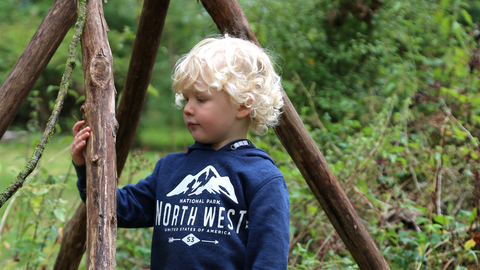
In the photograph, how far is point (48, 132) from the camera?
1.18 meters

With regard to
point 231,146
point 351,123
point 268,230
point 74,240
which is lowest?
point 351,123

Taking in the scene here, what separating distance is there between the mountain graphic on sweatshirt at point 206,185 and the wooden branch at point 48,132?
405 millimetres

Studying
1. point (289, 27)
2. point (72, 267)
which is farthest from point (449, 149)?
point (289, 27)

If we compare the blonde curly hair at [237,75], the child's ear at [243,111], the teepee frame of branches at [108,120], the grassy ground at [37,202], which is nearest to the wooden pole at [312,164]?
the teepee frame of branches at [108,120]

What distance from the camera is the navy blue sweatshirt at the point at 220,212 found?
1.23 metres

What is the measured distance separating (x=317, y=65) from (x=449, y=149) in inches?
99.6

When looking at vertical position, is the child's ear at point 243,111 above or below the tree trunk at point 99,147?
below

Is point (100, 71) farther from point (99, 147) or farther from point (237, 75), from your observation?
point (237, 75)

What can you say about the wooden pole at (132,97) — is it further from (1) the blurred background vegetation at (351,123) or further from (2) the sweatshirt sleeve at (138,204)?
(2) the sweatshirt sleeve at (138,204)

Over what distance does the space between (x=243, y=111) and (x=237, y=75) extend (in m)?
0.12

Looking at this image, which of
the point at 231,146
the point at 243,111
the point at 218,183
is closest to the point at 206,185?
the point at 218,183

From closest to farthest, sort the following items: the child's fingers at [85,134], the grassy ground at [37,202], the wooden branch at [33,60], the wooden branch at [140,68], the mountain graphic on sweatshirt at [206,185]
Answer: the child's fingers at [85,134]
the mountain graphic on sweatshirt at [206,185]
the wooden branch at [33,60]
the wooden branch at [140,68]
the grassy ground at [37,202]

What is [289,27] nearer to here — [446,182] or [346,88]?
[346,88]

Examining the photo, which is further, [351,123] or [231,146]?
[351,123]
